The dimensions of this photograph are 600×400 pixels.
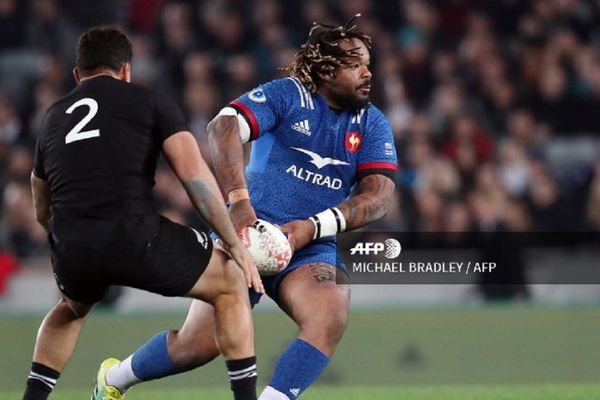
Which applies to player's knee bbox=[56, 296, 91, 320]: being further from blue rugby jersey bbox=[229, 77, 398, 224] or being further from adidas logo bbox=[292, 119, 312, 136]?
adidas logo bbox=[292, 119, 312, 136]

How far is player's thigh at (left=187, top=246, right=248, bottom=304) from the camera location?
582 centimetres

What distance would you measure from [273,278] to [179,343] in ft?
1.92

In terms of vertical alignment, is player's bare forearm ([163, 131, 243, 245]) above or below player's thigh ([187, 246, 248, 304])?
above

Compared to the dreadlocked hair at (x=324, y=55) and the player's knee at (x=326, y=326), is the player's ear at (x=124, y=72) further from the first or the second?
the player's knee at (x=326, y=326)

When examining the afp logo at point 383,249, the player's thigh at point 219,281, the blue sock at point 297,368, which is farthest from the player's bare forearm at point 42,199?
the afp logo at point 383,249

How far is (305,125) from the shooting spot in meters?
6.71

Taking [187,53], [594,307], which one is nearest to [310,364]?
[594,307]

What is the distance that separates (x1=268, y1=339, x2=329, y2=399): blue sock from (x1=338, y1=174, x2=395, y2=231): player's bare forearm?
0.76 m

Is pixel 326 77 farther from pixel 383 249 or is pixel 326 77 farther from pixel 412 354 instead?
pixel 383 249

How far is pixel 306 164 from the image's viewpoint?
6730mm

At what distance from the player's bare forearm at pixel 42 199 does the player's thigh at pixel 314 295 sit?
117 cm

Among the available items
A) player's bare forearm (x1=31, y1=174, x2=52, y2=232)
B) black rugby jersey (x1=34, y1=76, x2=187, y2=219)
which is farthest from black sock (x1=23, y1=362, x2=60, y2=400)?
black rugby jersey (x1=34, y1=76, x2=187, y2=219)

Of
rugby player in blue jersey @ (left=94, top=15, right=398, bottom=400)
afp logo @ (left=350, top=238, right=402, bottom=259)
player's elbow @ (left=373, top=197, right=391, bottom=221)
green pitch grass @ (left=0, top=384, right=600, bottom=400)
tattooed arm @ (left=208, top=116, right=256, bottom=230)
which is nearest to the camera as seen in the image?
tattooed arm @ (left=208, top=116, right=256, bottom=230)

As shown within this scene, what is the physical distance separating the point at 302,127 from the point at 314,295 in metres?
0.90
